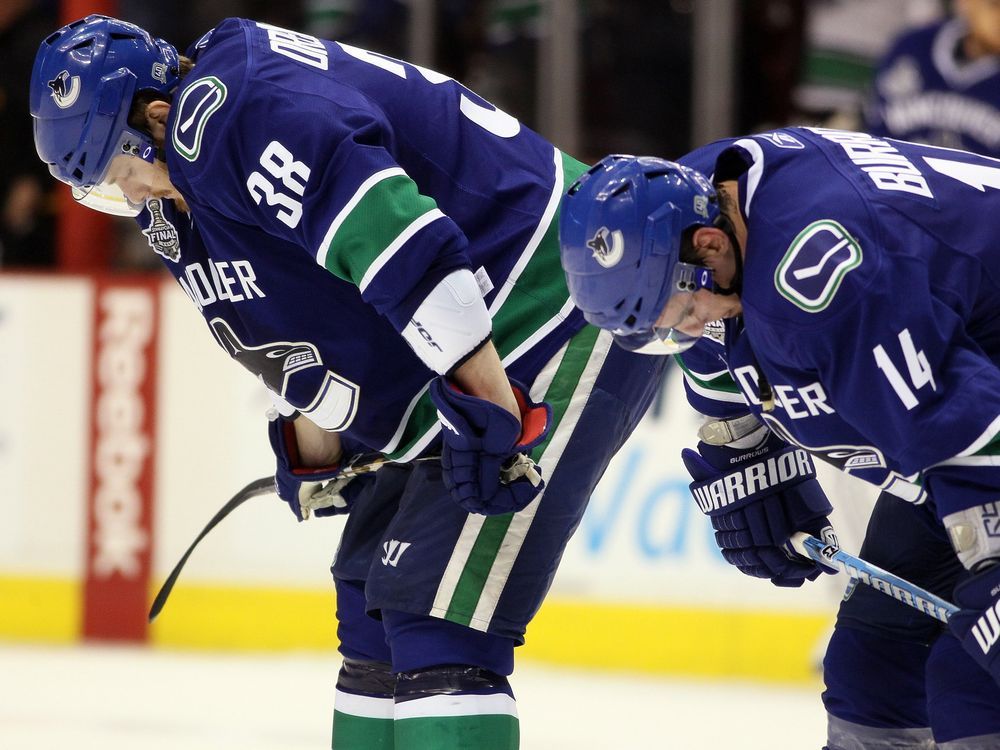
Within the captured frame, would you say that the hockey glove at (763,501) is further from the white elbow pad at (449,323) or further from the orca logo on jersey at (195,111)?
the orca logo on jersey at (195,111)

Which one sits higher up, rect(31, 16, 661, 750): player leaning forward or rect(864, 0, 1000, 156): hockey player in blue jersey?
rect(864, 0, 1000, 156): hockey player in blue jersey

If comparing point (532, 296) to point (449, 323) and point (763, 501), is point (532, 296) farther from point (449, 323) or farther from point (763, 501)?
point (763, 501)

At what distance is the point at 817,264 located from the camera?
1745mm

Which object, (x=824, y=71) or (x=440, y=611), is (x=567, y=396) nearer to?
(x=440, y=611)

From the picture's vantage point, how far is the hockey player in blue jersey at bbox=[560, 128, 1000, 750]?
5.70ft

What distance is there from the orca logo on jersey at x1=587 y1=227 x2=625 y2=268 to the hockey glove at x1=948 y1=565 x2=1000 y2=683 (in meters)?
0.56

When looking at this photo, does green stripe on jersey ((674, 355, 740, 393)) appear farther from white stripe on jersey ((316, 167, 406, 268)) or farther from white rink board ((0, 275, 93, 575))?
white rink board ((0, 275, 93, 575))

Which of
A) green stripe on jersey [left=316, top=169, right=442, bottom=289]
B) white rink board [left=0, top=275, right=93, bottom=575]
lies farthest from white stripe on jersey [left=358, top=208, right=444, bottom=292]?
white rink board [left=0, top=275, right=93, bottom=575]

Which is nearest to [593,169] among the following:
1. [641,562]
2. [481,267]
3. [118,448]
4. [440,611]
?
[481,267]

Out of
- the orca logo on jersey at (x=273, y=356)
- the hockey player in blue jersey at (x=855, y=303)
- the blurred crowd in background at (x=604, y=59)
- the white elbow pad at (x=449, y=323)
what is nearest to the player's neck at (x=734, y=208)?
the hockey player in blue jersey at (x=855, y=303)

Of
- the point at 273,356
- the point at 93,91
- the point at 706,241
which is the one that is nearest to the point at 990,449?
the point at 706,241

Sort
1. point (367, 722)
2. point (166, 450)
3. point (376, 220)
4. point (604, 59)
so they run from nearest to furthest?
point (376, 220)
point (367, 722)
point (166, 450)
point (604, 59)

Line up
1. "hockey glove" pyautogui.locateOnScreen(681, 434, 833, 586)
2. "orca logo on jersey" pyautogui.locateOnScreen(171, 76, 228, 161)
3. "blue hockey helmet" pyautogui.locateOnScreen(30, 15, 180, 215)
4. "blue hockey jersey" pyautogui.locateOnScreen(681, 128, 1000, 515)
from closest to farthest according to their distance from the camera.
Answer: "blue hockey jersey" pyautogui.locateOnScreen(681, 128, 1000, 515) < "orca logo on jersey" pyautogui.locateOnScreen(171, 76, 228, 161) < "blue hockey helmet" pyautogui.locateOnScreen(30, 15, 180, 215) < "hockey glove" pyautogui.locateOnScreen(681, 434, 833, 586)

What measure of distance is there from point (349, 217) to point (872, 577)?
2.82 ft
